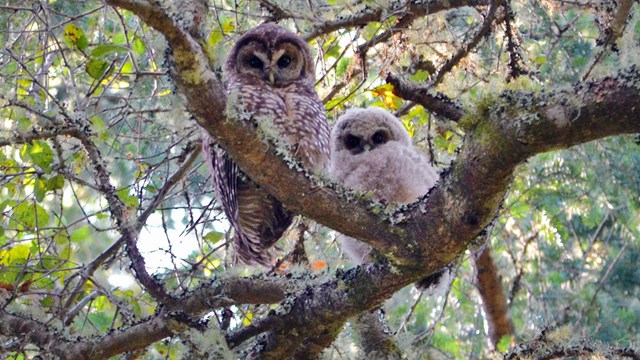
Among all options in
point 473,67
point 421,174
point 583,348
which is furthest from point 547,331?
point 473,67

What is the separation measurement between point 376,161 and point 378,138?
0.23m

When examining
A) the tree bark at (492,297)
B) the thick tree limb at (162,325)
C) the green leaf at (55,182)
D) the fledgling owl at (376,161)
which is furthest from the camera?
the tree bark at (492,297)

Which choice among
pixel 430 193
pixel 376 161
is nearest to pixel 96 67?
pixel 376 161

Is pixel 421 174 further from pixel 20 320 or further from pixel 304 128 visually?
pixel 20 320

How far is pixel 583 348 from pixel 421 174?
99 cm

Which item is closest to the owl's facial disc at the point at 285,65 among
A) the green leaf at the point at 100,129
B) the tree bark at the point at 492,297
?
the green leaf at the point at 100,129

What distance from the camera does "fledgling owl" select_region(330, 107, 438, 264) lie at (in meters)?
3.20

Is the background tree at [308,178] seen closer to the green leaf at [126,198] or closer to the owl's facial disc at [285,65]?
the green leaf at [126,198]

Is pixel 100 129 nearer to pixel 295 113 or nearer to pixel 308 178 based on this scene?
pixel 295 113

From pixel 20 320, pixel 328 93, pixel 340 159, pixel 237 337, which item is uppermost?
pixel 328 93

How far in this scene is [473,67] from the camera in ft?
12.3

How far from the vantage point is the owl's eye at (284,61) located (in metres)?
3.29

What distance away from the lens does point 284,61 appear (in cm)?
330

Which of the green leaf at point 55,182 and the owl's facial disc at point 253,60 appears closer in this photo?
the green leaf at point 55,182
